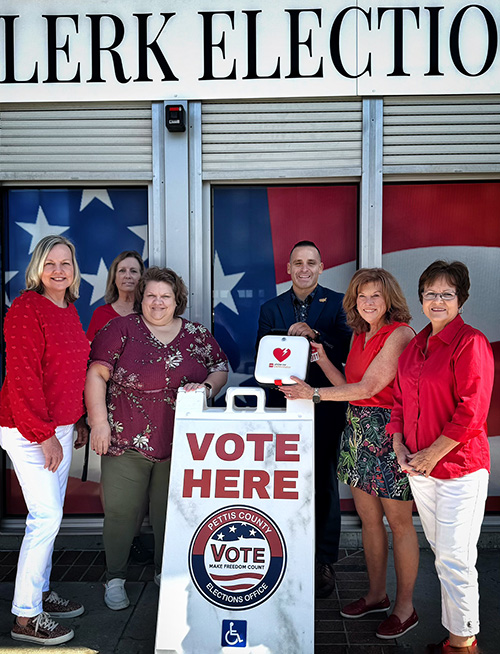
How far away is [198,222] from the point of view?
383 centimetres

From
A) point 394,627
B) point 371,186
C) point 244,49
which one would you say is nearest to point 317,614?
point 394,627

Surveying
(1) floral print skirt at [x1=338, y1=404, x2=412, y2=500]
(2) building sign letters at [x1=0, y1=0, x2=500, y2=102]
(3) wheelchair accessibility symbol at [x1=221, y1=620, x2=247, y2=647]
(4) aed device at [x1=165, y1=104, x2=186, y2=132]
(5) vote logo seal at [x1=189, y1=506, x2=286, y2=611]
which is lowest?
(3) wheelchair accessibility symbol at [x1=221, y1=620, x2=247, y2=647]

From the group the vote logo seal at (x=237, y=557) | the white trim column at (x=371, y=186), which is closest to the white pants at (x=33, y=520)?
the vote logo seal at (x=237, y=557)

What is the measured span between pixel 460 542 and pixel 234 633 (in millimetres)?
1017

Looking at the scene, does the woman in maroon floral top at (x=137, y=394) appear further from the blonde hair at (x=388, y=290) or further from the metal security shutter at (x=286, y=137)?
the metal security shutter at (x=286, y=137)

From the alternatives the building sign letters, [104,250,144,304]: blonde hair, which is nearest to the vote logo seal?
[104,250,144,304]: blonde hair

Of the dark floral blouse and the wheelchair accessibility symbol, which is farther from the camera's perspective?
the dark floral blouse

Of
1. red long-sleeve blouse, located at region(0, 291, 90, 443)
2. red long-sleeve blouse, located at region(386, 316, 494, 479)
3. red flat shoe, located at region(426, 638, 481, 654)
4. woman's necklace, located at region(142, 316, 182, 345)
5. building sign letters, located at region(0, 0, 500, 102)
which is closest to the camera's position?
red long-sleeve blouse, located at region(386, 316, 494, 479)

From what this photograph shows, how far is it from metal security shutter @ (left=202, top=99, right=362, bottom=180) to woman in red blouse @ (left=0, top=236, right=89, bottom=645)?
59.4 inches

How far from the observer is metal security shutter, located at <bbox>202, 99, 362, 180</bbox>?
12.3ft

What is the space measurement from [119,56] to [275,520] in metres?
3.03

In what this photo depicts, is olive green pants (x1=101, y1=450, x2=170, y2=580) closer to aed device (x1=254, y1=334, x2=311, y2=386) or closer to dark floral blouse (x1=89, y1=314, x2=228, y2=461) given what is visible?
dark floral blouse (x1=89, y1=314, x2=228, y2=461)

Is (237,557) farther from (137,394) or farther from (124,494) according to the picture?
(137,394)

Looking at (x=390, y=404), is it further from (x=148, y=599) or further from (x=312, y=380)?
(x=148, y=599)
